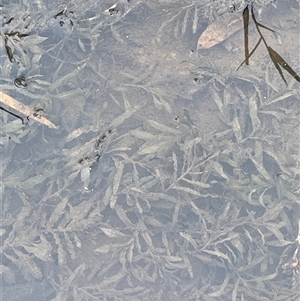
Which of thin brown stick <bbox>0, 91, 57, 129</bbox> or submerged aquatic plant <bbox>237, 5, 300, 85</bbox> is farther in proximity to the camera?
submerged aquatic plant <bbox>237, 5, 300, 85</bbox>

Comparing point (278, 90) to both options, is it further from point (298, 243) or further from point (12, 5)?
point (12, 5)

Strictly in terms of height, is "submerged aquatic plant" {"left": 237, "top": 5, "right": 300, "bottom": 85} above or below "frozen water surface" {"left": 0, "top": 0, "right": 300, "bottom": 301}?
above

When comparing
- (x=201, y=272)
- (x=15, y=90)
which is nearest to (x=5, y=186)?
(x=15, y=90)

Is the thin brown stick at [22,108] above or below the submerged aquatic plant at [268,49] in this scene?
below

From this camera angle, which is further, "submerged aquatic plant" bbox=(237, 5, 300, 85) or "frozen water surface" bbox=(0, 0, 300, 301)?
"submerged aquatic plant" bbox=(237, 5, 300, 85)

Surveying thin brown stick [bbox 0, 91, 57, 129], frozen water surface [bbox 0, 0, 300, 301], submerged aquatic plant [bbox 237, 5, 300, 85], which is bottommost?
frozen water surface [bbox 0, 0, 300, 301]

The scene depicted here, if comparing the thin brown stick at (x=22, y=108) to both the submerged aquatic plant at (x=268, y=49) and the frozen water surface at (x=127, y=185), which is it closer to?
the frozen water surface at (x=127, y=185)

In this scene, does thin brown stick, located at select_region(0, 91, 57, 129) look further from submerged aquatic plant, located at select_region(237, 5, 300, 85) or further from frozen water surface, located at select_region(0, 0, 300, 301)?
submerged aquatic plant, located at select_region(237, 5, 300, 85)

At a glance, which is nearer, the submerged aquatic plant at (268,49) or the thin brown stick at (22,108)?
the thin brown stick at (22,108)

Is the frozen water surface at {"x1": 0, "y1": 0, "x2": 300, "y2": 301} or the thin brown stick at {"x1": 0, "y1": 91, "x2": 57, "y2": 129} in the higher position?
the thin brown stick at {"x1": 0, "y1": 91, "x2": 57, "y2": 129}

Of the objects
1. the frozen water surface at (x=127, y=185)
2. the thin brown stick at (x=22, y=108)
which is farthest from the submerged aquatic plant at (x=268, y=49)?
the thin brown stick at (x=22, y=108)

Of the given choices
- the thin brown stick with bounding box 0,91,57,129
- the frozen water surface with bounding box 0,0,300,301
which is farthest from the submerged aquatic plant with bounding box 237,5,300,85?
the thin brown stick with bounding box 0,91,57,129
